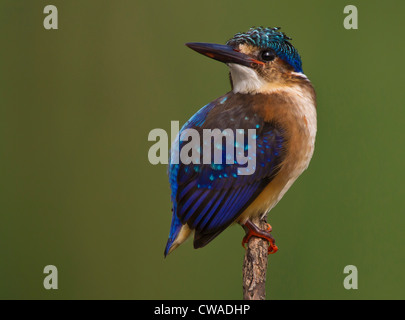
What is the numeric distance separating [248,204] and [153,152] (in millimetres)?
791

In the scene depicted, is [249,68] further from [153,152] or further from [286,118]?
[153,152]

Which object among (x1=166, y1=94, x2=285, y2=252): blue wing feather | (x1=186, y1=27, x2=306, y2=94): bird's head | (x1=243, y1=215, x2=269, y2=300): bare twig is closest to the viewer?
(x1=243, y1=215, x2=269, y2=300): bare twig

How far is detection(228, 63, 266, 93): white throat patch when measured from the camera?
318cm

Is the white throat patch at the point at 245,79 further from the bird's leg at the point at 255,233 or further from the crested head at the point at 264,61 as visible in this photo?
the bird's leg at the point at 255,233

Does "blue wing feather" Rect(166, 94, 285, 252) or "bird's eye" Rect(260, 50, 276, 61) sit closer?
"blue wing feather" Rect(166, 94, 285, 252)

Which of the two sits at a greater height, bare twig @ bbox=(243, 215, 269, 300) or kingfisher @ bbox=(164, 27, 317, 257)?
kingfisher @ bbox=(164, 27, 317, 257)

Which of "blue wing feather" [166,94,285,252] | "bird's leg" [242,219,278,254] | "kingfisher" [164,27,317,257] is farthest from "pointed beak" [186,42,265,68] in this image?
Answer: "bird's leg" [242,219,278,254]

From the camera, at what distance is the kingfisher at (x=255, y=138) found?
304cm

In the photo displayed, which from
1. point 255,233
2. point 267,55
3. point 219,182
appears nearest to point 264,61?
point 267,55

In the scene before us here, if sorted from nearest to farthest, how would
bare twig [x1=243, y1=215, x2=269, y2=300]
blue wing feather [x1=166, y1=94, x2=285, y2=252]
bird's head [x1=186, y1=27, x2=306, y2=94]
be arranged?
bare twig [x1=243, y1=215, x2=269, y2=300] < blue wing feather [x1=166, y1=94, x2=285, y2=252] < bird's head [x1=186, y1=27, x2=306, y2=94]

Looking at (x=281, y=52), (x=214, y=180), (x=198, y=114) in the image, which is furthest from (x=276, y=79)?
(x=214, y=180)

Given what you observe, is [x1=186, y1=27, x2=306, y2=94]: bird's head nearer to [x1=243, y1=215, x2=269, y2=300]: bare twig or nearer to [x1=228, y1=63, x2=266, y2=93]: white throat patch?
[x1=228, y1=63, x2=266, y2=93]: white throat patch

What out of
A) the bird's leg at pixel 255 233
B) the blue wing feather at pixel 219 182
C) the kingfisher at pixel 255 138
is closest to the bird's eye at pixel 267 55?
the kingfisher at pixel 255 138

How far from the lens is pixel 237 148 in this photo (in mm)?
3061
